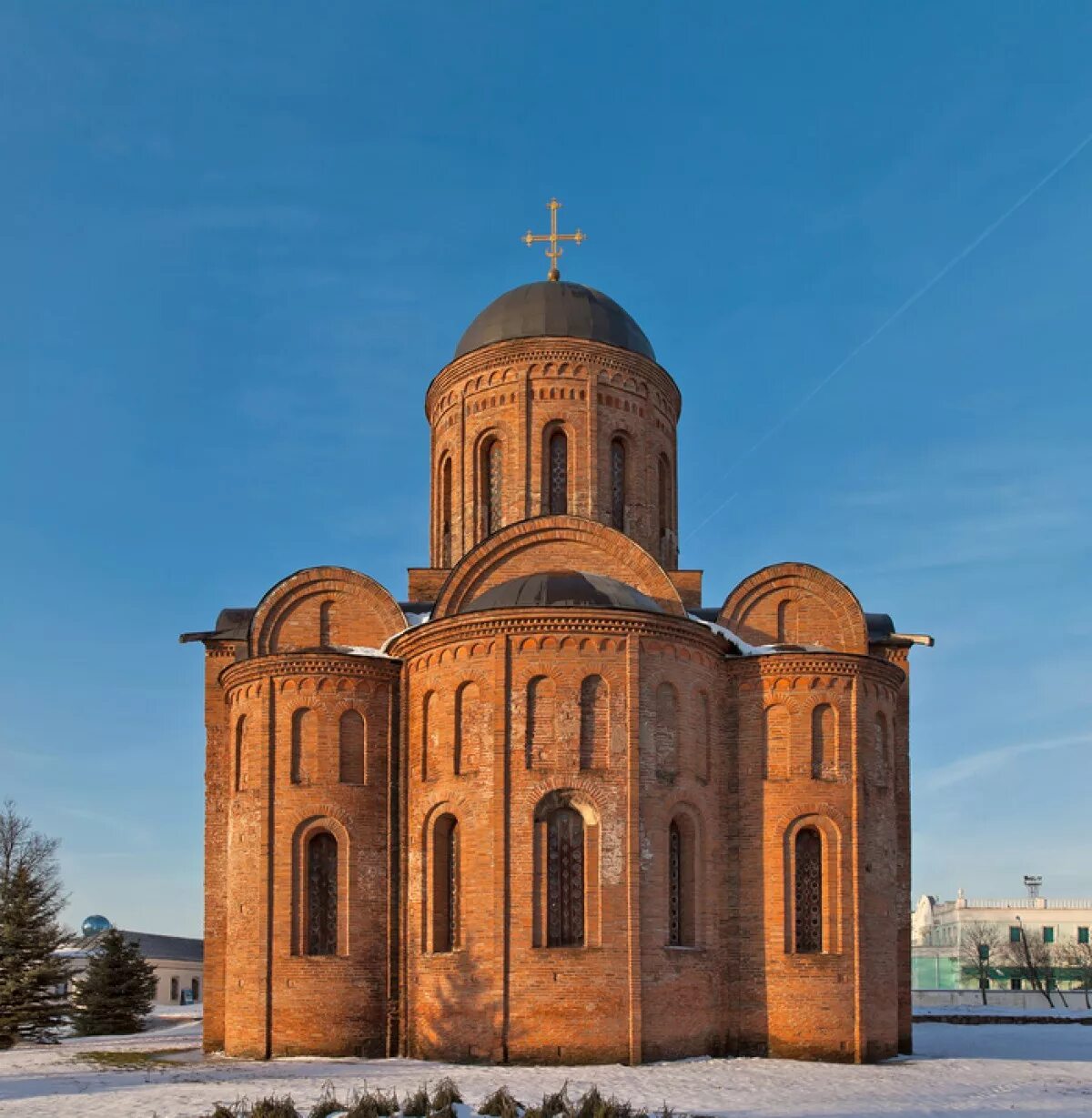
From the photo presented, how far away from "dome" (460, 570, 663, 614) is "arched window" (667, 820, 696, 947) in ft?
9.36

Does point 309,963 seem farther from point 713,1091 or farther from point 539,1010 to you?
point 713,1091

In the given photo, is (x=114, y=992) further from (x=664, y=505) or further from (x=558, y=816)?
(x=664, y=505)

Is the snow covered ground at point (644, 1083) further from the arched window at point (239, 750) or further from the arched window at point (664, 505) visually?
the arched window at point (664, 505)

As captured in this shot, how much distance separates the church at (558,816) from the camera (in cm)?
1697

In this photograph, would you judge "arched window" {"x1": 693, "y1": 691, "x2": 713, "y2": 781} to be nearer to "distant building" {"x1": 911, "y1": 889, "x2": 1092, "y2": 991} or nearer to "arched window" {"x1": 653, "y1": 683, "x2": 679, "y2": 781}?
"arched window" {"x1": 653, "y1": 683, "x2": 679, "y2": 781}

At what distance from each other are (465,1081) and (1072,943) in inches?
1925

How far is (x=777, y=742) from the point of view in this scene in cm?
1880

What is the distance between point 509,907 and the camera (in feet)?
55.2

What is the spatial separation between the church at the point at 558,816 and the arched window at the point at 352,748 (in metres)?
0.04

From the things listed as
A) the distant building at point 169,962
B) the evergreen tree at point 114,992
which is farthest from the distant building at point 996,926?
the evergreen tree at point 114,992

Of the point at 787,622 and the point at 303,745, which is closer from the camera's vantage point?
the point at 303,745

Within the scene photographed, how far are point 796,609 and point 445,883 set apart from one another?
21.6 ft

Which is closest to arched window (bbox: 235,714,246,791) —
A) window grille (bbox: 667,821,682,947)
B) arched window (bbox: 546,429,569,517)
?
window grille (bbox: 667,821,682,947)

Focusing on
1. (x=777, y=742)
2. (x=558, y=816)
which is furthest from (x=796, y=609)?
(x=558, y=816)
